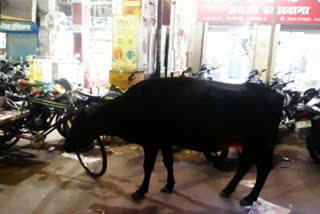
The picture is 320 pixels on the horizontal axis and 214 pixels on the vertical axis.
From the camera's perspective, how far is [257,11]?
9.52 meters

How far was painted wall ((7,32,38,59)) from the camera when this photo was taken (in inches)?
408

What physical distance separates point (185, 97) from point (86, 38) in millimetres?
7954

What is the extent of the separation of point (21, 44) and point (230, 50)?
290 inches

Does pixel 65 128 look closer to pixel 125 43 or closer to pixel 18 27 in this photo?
pixel 125 43

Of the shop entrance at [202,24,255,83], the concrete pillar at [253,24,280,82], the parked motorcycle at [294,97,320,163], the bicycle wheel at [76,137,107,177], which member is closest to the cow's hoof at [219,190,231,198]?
the bicycle wheel at [76,137,107,177]

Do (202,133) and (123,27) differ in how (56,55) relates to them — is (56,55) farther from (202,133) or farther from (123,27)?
(202,133)

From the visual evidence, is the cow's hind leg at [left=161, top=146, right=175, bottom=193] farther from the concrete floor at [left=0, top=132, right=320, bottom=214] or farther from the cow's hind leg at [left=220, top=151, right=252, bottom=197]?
the cow's hind leg at [left=220, top=151, right=252, bottom=197]

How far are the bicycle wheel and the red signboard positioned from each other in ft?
22.5

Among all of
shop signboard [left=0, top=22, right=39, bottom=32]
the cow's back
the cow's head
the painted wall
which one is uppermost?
shop signboard [left=0, top=22, right=39, bottom=32]

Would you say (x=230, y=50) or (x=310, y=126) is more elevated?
(x=230, y=50)

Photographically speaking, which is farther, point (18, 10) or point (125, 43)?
point (18, 10)

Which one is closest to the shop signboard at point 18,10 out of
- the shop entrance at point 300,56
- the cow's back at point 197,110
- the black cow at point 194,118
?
the black cow at point 194,118

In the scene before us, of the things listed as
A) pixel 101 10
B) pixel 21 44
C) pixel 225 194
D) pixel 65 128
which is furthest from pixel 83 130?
pixel 101 10

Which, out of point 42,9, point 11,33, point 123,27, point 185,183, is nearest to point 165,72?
point 123,27
